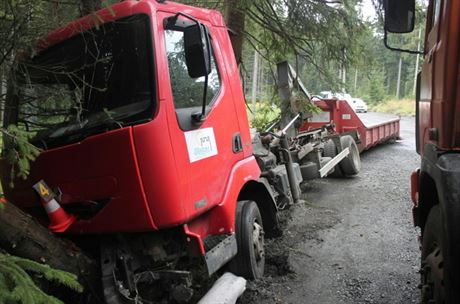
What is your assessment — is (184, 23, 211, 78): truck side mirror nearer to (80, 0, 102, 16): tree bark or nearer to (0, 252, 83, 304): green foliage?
(80, 0, 102, 16): tree bark

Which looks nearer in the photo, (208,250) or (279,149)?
(208,250)

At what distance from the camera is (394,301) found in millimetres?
4234

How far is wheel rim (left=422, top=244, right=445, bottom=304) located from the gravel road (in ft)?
4.36

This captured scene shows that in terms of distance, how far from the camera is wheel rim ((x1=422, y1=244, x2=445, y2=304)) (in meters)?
2.66

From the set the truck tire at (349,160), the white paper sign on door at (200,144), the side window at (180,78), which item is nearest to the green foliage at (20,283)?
the white paper sign on door at (200,144)

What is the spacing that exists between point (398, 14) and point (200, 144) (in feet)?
5.73

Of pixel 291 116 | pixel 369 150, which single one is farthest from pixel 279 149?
pixel 369 150

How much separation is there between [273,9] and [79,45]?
492 cm

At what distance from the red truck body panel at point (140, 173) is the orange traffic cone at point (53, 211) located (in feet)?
0.21

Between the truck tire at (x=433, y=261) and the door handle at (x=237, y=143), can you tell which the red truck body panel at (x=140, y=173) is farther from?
the truck tire at (x=433, y=261)

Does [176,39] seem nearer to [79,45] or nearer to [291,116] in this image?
[79,45]

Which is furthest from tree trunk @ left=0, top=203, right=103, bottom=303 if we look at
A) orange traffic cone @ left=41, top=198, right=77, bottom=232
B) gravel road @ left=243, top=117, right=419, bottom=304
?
gravel road @ left=243, top=117, right=419, bottom=304

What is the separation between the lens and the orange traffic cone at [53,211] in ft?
10.9

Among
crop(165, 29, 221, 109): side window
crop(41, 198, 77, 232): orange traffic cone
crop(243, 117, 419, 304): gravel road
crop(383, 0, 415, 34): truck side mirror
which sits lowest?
crop(243, 117, 419, 304): gravel road
